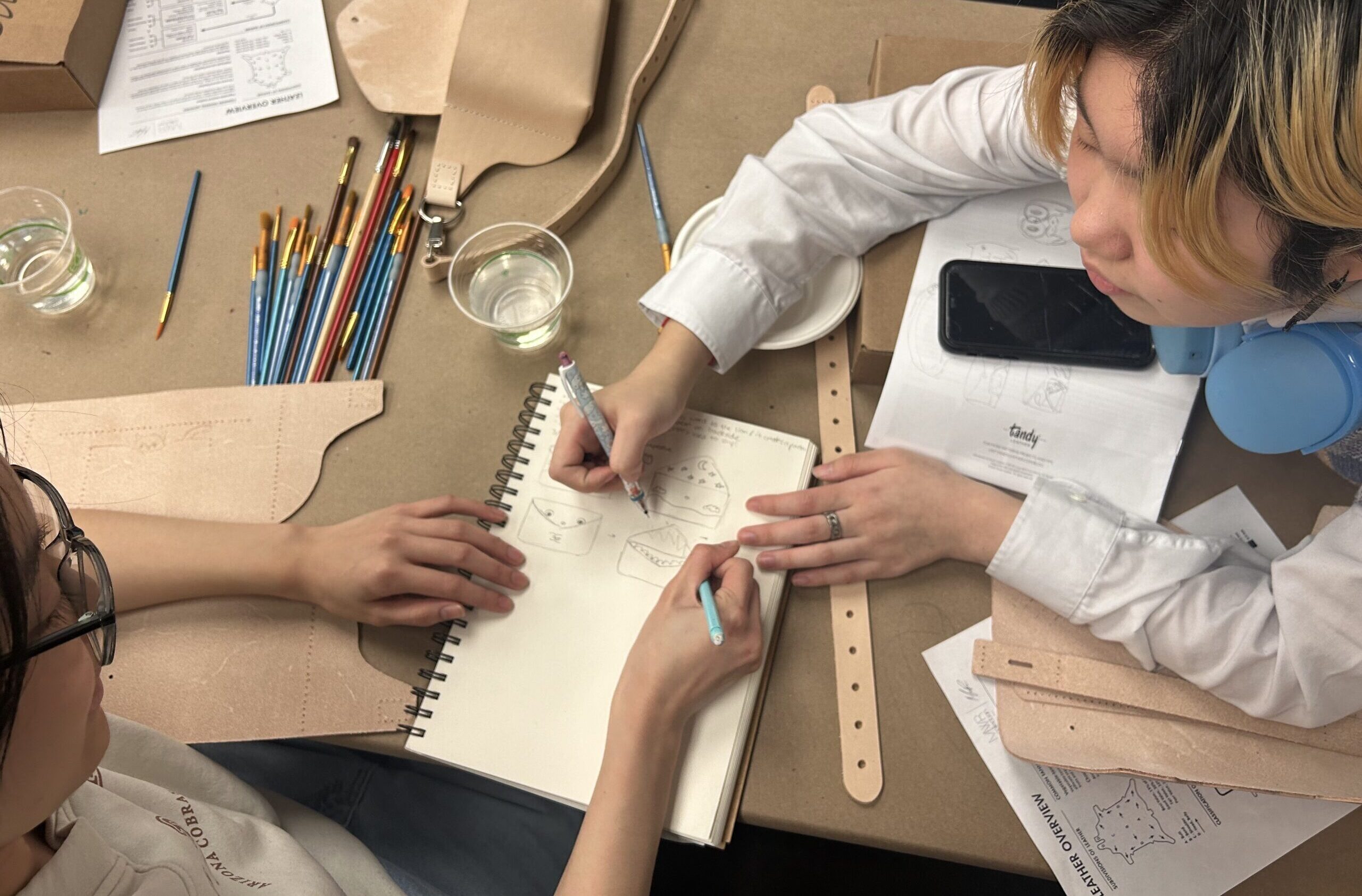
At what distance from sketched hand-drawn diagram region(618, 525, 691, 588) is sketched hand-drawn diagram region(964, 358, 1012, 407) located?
318 millimetres

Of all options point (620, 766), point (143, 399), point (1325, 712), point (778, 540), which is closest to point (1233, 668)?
point (1325, 712)

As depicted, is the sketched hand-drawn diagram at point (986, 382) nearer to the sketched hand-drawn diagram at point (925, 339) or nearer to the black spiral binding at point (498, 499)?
the sketched hand-drawn diagram at point (925, 339)

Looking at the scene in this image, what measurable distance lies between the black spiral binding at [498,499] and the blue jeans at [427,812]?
0.20 meters

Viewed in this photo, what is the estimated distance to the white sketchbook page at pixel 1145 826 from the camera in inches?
27.0

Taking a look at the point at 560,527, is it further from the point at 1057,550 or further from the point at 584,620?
the point at 1057,550

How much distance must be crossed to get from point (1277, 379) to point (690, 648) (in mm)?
553

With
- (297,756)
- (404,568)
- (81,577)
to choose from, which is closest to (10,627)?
(81,577)

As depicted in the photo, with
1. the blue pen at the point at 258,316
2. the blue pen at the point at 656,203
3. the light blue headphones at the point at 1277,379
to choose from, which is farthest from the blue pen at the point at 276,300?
the light blue headphones at the point at 1277,379

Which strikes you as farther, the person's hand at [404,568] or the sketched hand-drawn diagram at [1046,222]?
the sketched hand-drawn diagram at [1046,222]

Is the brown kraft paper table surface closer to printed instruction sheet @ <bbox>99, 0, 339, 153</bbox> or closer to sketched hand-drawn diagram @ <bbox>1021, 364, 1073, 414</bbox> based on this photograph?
printed instruction sheet @ <bbox>99, 0, 339, 153</bbox>

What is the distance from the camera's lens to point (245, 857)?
68 centimetres

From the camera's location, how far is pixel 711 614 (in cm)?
70

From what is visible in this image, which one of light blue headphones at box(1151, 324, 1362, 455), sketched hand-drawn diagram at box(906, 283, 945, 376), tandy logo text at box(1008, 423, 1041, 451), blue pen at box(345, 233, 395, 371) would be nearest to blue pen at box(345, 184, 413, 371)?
blue pen at box(345, 233, 395, 371)

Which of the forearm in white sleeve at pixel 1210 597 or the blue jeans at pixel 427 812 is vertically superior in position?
the forearm in white sleeve at pixel 1210 597
